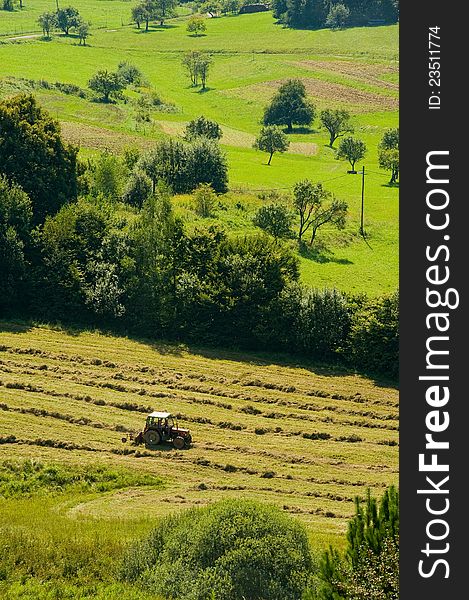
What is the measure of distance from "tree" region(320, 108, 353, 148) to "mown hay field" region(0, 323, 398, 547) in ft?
245

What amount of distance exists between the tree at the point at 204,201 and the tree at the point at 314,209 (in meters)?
7.03

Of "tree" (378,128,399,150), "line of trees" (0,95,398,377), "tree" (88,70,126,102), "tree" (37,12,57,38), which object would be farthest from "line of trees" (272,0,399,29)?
"line of trees" (0,95,398,377)

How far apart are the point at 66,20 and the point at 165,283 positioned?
13876 cm

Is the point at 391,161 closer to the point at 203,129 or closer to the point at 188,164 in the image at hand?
the point at 203,129

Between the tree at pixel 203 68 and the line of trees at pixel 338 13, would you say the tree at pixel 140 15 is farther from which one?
the tree at pixel 203 68

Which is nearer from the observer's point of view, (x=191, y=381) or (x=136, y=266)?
(x=191, y=381)

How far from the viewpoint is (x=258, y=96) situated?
5709 inches

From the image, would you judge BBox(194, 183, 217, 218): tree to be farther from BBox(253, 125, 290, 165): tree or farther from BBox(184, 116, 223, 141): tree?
BBox(253, 125, 290, 165): tree

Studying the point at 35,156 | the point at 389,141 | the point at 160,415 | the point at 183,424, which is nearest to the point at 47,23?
the point at 389,141

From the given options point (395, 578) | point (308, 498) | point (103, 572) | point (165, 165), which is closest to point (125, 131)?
point (165, 165)

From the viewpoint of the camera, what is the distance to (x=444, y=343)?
14930 mm

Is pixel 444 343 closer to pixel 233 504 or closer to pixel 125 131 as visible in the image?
pixel 233 504

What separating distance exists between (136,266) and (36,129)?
13200 mm

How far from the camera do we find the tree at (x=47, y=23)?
177625 mm
